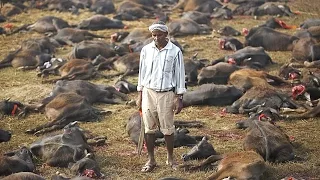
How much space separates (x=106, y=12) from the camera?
22.7 m

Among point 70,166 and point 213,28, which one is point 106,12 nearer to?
point 213,28

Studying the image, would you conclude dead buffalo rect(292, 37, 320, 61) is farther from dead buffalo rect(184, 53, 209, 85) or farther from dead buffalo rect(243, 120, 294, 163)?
dead buffalo rect(243, 120, 294, 163)

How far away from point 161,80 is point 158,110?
38 centimetres

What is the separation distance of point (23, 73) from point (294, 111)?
6.09 meters

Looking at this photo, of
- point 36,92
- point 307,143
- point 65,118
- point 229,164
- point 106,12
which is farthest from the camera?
point 106,12

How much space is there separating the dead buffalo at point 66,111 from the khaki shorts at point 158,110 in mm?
2566

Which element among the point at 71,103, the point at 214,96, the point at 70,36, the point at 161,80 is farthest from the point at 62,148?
the point at 70,36

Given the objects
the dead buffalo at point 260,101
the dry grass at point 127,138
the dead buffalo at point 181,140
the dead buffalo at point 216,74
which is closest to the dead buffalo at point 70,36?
the dry grass at point 127,138

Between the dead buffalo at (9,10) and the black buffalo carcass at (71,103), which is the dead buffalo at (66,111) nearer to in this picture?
the black buffalo carcass at (71,103)

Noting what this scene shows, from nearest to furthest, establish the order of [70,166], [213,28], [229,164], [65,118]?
[229,164], [70,166], [65,118], [213,28]

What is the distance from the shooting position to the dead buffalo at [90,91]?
11539mm

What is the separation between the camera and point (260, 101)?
35.8 feet

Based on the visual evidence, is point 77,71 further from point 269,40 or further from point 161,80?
point 161,80

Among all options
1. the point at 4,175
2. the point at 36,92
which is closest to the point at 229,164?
the point at 4,175
